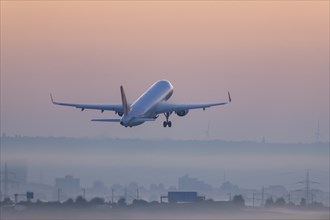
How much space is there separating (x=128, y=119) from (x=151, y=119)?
3.73m

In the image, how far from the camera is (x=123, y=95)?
200 m

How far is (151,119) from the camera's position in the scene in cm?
19488

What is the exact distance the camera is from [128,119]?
198 m

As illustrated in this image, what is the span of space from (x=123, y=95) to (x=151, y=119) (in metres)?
6.34

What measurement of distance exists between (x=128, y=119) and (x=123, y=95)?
3.42 metres
